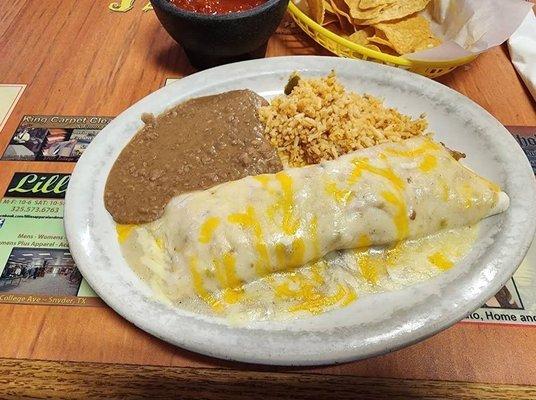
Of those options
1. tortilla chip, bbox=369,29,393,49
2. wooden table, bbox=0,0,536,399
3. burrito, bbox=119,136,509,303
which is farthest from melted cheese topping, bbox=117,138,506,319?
tortilla chip, bbox=369,29,393,49

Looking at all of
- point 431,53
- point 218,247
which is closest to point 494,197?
point 431,53

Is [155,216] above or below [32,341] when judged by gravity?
above

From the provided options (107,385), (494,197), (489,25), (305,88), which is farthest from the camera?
(489,25)

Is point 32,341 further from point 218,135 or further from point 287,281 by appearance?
point 218,135

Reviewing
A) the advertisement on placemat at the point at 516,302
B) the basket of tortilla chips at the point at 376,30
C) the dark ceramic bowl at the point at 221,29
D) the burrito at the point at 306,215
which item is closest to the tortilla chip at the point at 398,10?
the basket of tortilla chips at the point at 376,30

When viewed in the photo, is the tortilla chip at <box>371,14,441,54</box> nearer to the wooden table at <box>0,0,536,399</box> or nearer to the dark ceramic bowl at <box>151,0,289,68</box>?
the dark ceramic bowl at <box>151,0,289,68</box>

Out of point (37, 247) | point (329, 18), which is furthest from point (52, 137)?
point (329, 18)
